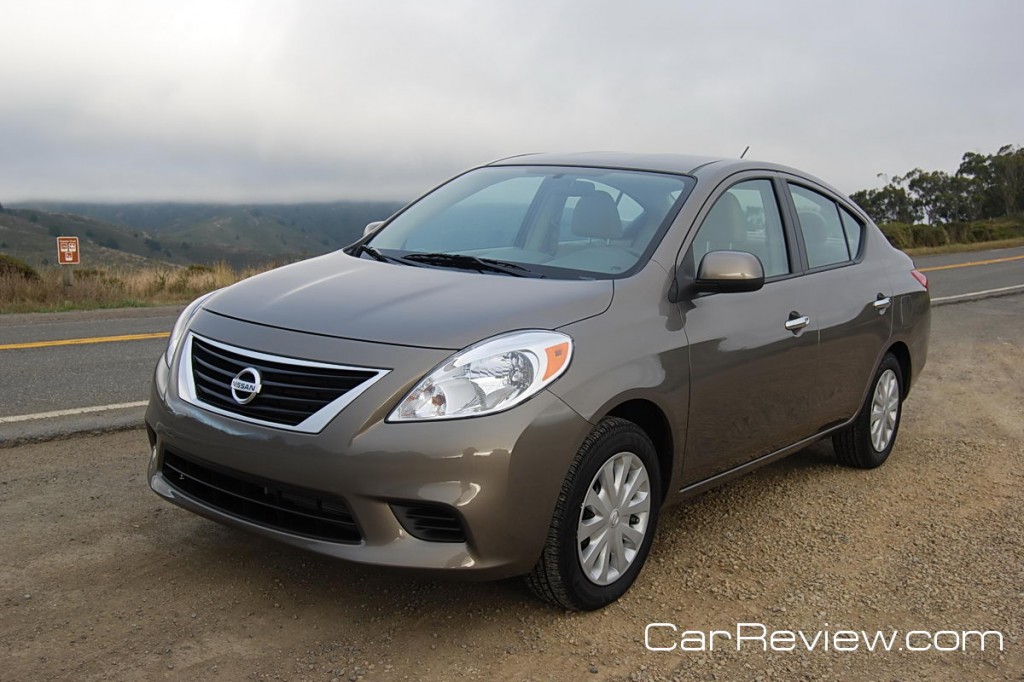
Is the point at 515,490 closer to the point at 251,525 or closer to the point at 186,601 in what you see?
the point at 251,525

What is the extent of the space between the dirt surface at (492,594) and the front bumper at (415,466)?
0.61ft

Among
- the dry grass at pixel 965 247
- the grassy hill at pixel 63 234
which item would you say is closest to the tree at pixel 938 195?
the dry grass at pixel 965 247

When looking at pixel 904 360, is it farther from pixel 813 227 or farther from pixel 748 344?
pixel 748 344

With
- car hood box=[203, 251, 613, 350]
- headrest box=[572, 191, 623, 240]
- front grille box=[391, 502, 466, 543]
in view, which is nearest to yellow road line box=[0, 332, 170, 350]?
car hood box=[203, 251, 613, 350]

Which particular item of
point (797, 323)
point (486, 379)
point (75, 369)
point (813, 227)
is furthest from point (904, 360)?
point (75, 369)

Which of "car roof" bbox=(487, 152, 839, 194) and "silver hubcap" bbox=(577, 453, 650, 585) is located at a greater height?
"car roof" bbox=(487, 152, 839, 194)

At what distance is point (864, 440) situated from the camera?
5.67 metres

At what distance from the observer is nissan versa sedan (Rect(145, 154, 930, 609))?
3.32 metres

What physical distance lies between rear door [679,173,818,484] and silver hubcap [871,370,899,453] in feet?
2.86

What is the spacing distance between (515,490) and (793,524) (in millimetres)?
2040

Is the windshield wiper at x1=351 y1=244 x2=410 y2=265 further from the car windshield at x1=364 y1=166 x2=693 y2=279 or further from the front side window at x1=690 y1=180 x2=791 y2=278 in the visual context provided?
the front side window at x1=690 y1=180 x2=791 y2=278

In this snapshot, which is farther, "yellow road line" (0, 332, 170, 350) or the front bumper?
"yellow road line" (0, 332, 170, 350)

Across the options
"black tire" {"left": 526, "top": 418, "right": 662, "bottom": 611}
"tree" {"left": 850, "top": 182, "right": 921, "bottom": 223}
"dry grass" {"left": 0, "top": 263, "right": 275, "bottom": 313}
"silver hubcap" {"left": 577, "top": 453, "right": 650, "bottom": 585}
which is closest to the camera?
"black tire" {"left": 526, "top": 418, "right": 662, "bottom": 611}

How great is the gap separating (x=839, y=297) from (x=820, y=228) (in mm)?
420
